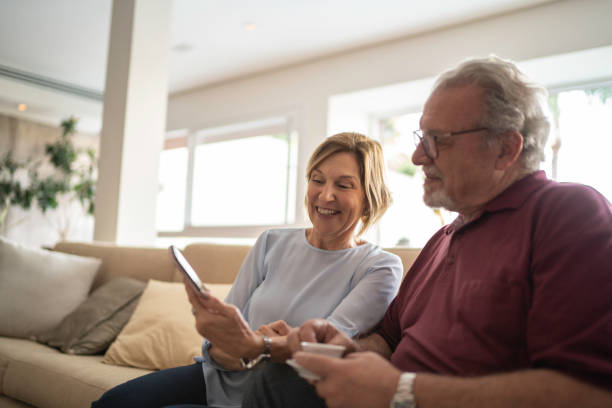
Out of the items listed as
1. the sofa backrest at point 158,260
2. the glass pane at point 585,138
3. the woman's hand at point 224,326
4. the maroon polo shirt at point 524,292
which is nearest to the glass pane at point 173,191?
the sofa backrest at point 158,260

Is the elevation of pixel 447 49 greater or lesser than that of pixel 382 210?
greater

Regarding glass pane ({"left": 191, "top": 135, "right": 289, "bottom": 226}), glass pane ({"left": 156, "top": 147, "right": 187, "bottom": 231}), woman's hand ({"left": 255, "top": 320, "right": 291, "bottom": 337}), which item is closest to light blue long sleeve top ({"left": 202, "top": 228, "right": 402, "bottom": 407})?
woman's hand ({"left": 255, "top": 320, "right": 291, "bottom": 337})

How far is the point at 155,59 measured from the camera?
4.04 meters

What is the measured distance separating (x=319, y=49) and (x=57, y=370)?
411 cm

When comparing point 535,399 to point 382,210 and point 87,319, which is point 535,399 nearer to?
point 382,210

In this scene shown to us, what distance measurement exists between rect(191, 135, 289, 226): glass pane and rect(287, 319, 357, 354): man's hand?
15.2ft

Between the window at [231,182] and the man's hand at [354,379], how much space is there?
4.75 m

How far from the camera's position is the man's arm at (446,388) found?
2.50 feet

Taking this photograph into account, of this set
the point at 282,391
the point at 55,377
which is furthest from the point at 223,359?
the point at 55,377

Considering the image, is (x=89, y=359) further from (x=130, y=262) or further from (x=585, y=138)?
(x=585, y=138)

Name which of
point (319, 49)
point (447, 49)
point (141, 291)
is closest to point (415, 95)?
point (447, 49)

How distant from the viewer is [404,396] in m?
0.84

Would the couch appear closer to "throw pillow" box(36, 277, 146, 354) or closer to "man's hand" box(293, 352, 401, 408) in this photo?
"throw pillow" box(36, 277, 146, 354)

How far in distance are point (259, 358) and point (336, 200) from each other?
0.53m
